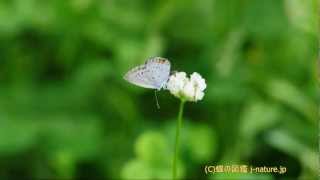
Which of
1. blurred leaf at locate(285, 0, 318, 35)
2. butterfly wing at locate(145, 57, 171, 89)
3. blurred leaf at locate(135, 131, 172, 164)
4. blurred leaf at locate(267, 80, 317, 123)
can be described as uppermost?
blurred leaf at locate(285, 0, 318, 35)

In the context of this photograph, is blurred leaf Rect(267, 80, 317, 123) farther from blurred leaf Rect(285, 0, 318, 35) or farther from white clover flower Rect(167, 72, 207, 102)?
white clover flower Rect(167, 72, 207, 102)

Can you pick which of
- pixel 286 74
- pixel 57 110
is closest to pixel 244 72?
pixel 286 74

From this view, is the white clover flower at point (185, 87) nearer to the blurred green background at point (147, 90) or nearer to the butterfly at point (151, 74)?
the butterfly at point (151, 74)

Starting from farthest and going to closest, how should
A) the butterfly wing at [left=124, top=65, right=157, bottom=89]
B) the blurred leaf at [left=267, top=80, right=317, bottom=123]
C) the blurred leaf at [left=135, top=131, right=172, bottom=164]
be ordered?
the blurred leaf at [left=267, top=80, right=317, bottom=123]
the blurred leaf at [left=135, top=131, right=172, bottom=164]
the butterfly wing at [left=124, top=65, right=157, bottom=89]

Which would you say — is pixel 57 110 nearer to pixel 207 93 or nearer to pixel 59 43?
pixel 59 43

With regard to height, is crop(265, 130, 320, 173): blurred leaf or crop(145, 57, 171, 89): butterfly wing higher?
crop(145, 57, 171, 89): butterfly wing

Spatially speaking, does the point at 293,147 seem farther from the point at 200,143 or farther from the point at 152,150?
the point at 152,150

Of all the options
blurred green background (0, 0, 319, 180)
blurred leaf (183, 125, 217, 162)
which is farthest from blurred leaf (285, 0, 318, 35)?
blurred leaf (183, 125, 217, 162)

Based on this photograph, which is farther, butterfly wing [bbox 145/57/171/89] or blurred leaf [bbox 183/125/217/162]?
blurred leaf [bbox 183/125/217/162]
